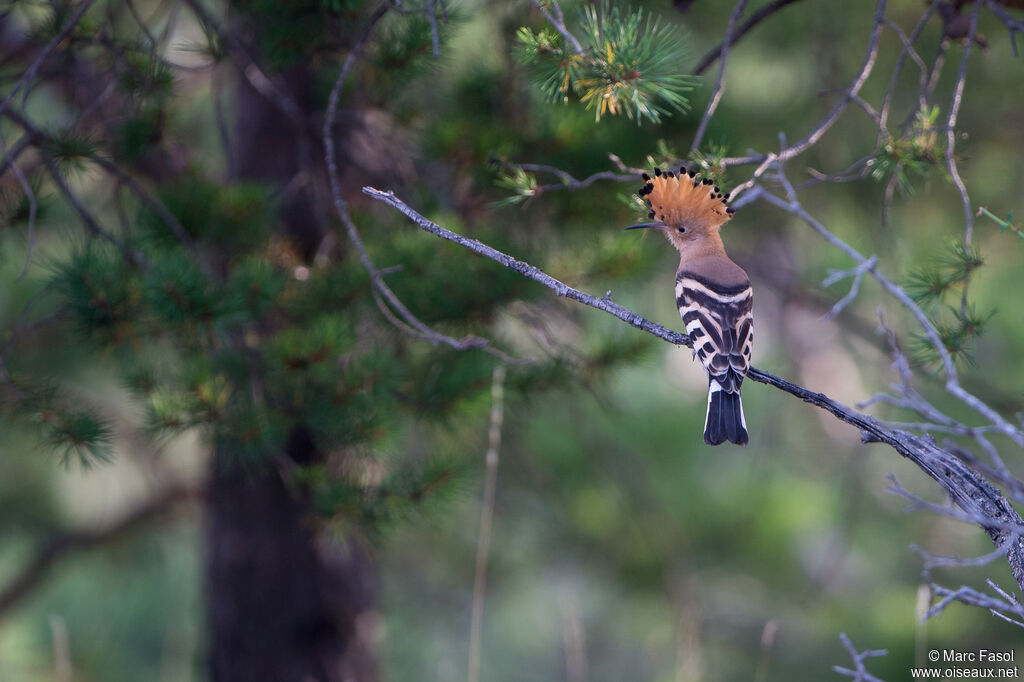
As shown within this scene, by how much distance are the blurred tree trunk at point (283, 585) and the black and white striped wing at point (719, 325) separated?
1583 mm

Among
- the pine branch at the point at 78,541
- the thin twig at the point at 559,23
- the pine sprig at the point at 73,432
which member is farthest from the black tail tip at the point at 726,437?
the pine branch at the point at 78,541

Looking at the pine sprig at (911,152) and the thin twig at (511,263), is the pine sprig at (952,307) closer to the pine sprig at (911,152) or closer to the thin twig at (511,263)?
the pine sprig at (911,152)

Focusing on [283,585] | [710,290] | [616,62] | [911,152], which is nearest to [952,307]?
[911,152]

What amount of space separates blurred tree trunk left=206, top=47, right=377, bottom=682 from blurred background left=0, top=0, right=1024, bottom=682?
0.01 m

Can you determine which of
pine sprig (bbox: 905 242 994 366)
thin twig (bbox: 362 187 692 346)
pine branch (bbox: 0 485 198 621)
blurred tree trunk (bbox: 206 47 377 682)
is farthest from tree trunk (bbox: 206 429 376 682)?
pine sprig (bbox: 905 242 994 366)

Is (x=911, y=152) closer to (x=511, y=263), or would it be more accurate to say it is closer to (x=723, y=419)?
(x=723, y=419)

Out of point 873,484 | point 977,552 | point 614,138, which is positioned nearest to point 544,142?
point 614,138

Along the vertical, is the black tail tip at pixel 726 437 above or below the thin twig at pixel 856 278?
above

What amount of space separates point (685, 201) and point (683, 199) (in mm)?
17

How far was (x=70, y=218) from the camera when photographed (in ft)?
14.3

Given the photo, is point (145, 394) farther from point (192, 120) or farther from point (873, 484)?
point (873, 484)

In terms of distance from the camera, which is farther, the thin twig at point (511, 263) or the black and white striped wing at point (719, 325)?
the black and white striped wing at point (719, 325)

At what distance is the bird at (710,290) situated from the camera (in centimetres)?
248

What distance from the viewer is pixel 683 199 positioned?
2729 mm
